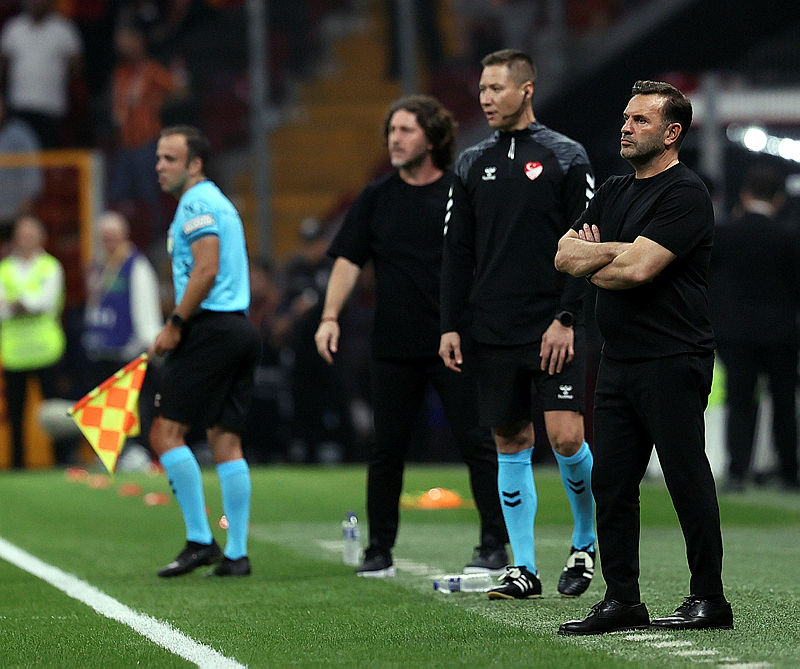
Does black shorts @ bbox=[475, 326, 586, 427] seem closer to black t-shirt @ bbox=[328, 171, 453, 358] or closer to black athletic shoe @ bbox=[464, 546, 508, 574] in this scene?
black t-shirt @ bbox=[328, 171, 453, 358]

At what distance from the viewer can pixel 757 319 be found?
39.9 feet

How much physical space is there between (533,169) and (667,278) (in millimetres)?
1211

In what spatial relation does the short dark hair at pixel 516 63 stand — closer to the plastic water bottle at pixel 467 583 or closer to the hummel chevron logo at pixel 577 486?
the hummel chevron logo at pixel 577 486

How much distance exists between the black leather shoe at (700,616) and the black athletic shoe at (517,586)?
3.26ft

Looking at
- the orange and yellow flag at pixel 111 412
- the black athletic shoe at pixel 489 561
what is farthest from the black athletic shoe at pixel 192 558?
the black athletic shoe at pixel 489 561

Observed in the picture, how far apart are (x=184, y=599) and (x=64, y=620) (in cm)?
65

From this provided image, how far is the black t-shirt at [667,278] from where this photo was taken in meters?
5.36

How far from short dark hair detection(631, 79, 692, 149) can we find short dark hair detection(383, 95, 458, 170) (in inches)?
82.5

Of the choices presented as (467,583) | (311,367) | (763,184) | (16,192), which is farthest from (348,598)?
(16,192)

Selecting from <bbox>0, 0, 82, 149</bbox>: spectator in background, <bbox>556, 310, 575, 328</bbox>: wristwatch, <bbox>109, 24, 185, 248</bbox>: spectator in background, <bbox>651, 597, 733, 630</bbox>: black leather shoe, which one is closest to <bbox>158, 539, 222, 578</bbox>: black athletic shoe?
<bbox>556, 310, 575, 328</bbox>: wristwatch

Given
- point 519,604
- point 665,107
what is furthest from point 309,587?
point 665,107

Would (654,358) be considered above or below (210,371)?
above

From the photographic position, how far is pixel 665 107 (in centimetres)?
545

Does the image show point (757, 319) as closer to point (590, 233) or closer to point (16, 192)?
point (590, 233)
